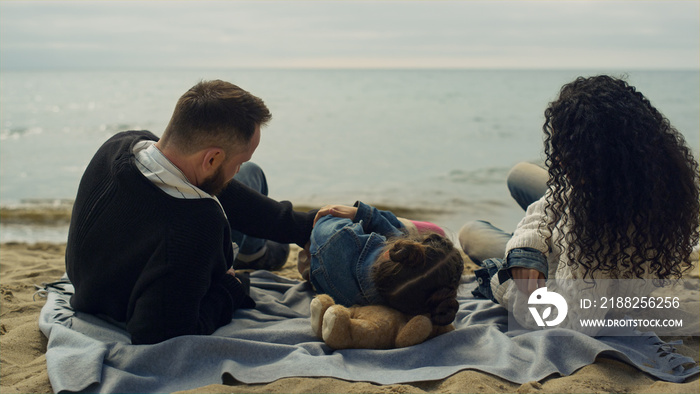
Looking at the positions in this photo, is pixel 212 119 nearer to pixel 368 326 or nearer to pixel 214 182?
pixel 214 182

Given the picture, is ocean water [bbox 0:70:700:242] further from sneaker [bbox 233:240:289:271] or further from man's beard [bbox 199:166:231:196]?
sneaker [bbox 233:240:289:271]

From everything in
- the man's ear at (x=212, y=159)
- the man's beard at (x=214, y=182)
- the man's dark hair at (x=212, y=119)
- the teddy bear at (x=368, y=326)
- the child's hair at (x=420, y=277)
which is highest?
the man's dark hair at (x=212, y=119)

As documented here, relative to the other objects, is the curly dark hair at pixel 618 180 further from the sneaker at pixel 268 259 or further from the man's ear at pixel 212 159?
the sneaker at pixel 268 259

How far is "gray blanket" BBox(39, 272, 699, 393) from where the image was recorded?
243 cm

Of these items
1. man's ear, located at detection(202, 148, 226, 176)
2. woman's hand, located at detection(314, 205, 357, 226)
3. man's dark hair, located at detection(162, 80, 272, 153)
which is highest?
man's dark hair, located at detection(162, 80, 272, 153)

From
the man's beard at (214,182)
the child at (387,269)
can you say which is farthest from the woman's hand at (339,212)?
the man's beard at (214,182)

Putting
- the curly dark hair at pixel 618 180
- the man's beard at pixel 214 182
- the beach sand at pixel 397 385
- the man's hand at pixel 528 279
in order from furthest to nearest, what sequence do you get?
the man's hand at pixel 528 279 → the man's beard at pixel 214 182 → the curly dark hair at pixel 618 180 → the beach sand at pixel 397 385

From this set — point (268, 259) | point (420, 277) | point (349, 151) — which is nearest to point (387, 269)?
point (420, 277)

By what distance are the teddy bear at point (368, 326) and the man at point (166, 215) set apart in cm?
56

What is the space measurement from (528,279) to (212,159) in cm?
160

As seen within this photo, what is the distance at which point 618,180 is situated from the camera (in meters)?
2.50

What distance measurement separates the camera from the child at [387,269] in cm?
270

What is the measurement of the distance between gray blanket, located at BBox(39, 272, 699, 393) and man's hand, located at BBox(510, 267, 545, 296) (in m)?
0.22

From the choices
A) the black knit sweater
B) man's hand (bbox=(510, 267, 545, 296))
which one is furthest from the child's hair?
the black knit sweater
